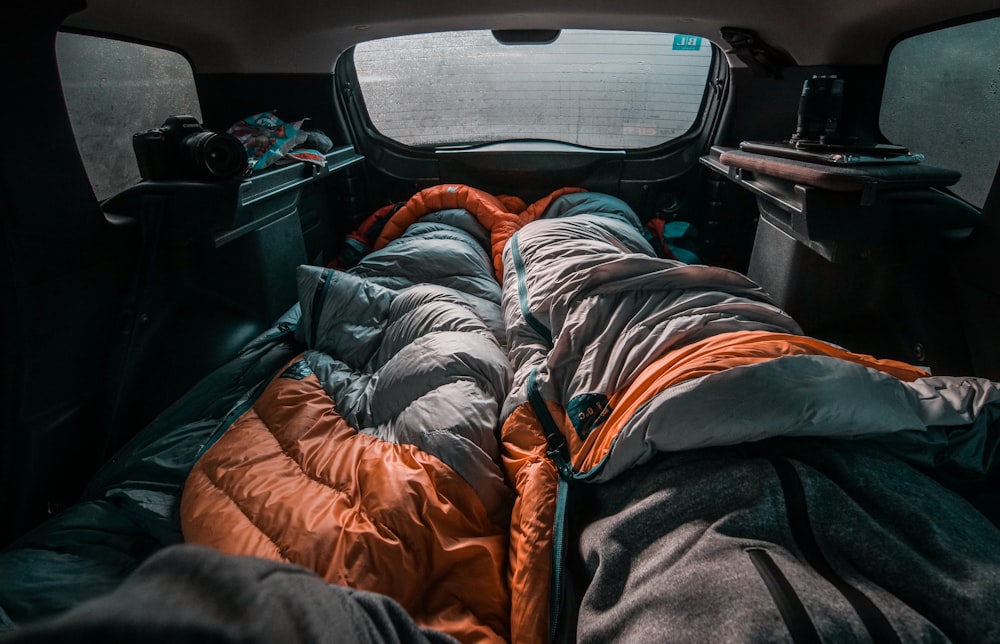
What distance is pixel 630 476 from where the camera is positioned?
0.73 meters

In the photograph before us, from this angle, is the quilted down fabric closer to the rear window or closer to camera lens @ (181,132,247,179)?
camera lens @ (181,132,247,179)

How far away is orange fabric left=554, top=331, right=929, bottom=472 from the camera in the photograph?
0.72 metres

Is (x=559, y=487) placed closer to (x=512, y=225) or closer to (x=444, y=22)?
(x=512, y=225)

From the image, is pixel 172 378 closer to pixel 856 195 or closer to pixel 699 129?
pixel 856 195

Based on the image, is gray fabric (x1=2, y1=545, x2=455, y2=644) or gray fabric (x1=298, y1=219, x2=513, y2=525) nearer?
gray fabric (x1=2, y1=545, x2=455, y2=644)

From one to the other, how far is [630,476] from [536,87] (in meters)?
2.40

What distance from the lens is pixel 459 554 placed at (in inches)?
30.0

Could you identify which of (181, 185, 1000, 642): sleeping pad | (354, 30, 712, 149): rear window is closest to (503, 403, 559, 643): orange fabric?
(181, 185, 1000, 642): sleeping pad

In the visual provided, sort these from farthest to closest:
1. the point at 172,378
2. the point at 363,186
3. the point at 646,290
→ the point at 363,186
the point at 172,378
the point at 646,290

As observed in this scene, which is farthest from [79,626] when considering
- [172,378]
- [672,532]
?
[172,378]

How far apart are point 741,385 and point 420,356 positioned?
26.3 inches

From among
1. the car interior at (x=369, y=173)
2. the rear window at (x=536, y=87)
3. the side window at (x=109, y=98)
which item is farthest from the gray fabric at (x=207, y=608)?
the rear window at (x=536, y=87)

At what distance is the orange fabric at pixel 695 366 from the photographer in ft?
2.38

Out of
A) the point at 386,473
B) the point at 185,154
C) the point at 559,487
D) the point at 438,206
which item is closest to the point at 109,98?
the point at 185,154
